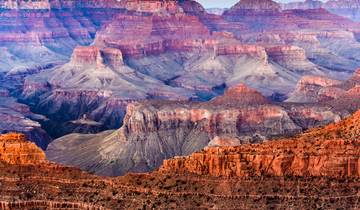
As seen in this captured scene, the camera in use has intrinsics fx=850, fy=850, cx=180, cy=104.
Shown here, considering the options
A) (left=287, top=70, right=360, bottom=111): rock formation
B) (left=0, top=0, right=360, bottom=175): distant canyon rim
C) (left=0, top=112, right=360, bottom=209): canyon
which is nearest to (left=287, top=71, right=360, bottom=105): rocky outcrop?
(left=287, top=70, right=360, bottom=111): rock formation

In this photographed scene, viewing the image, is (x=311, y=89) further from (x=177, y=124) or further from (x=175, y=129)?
(x=175, y=129)

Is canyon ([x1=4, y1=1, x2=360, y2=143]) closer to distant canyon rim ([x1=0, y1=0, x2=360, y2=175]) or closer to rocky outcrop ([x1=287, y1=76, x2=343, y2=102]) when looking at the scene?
distant canyon rim ([x1=0, y1=0, x2=360, y2=175])

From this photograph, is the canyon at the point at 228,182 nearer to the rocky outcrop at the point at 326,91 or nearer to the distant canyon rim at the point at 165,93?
the distant canyon rim at the point at 165,93

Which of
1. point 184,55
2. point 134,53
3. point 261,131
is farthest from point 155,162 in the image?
point 184,55

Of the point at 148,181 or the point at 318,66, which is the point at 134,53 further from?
the point at 148,181

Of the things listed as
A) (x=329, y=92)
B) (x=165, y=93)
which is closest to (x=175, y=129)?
(x=329, y=92)

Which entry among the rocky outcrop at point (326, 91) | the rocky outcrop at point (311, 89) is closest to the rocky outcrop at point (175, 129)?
the rocky outcrop at point (326, 91)
